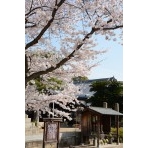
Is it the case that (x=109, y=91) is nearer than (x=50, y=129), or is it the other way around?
(x=109, y=91)

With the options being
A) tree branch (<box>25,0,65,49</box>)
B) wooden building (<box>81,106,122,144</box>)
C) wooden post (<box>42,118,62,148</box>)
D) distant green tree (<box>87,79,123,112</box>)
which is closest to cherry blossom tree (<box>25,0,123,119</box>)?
tree branch (<box>25,0,65,49</box>)

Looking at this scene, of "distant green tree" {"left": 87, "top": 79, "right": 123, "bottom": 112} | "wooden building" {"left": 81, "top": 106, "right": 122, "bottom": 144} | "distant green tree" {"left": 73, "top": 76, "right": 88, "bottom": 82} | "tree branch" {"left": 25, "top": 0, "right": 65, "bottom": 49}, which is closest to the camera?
"tree branch" {"left": 25, "top": 0, "right": 65, "bottom": 49}

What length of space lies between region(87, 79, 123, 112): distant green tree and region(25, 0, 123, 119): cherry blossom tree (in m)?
0.17

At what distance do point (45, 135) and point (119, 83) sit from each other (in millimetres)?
776

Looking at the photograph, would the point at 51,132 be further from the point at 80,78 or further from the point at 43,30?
the point at 43,30

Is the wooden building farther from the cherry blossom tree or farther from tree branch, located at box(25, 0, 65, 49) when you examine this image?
tree branch, located at box(25, 0, 65, 49)

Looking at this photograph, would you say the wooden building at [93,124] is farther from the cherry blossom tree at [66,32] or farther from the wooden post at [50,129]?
the cherry blossom tree at [66,32]

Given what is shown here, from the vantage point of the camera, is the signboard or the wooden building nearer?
the signboard

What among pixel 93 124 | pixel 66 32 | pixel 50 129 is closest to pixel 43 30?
pixel 66 32

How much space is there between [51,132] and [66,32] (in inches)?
34.9

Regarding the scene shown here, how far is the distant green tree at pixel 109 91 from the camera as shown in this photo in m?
2.52

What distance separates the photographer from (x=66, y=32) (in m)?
2.49

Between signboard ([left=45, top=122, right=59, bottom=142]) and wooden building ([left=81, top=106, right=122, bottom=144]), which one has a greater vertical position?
signboard ([left=45, top=122, right=59, bottom=142])

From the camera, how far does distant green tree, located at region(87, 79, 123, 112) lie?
2.52 m
